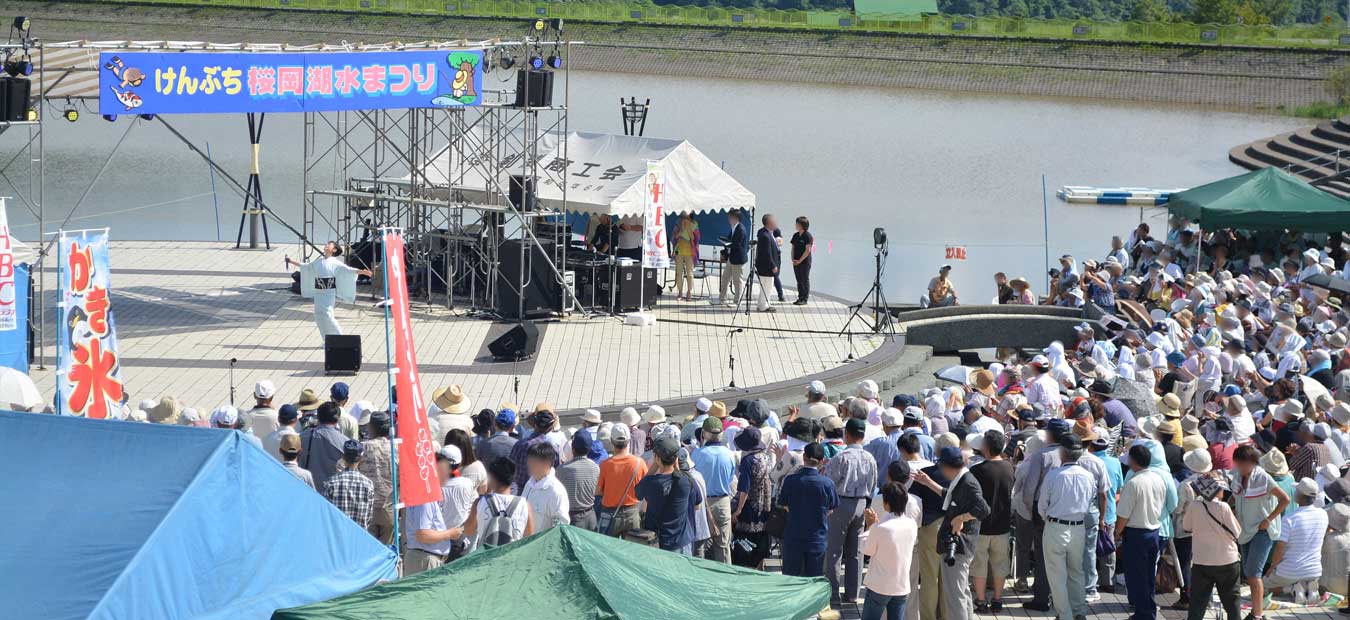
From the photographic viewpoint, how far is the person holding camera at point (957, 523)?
29.3 ft

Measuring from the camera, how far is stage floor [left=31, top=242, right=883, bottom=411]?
15320 mm

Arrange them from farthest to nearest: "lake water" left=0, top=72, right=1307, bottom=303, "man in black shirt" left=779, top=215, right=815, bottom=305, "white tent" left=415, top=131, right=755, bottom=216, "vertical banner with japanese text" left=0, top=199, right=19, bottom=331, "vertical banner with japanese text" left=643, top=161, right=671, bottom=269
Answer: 1. "lake water" left=0, top=72, right=1307, bottom=303
2. "man in black shirt" left=779, top=215, right=815, bottom=305
3. "white tent" left=415, top=131, right=755, bottom=216
4. "vertical banner with japanese text" left=643, top=161, right=671, bottom=269
5. "vertical banner with japanese text" left=0, top=199, right=19, bottom=331

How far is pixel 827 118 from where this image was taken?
56.2 metres

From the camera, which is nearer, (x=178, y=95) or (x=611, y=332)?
(x=178, y=95)

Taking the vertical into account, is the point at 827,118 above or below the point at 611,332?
above

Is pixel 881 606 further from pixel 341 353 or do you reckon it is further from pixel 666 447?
pixel 341 353

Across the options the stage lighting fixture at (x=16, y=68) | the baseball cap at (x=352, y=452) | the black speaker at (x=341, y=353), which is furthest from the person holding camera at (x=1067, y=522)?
the stage lighting fixture at (x=16, y=68)

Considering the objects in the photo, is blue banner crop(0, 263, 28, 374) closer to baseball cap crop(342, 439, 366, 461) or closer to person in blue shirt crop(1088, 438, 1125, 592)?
baseball cap crop(342, 439, 366, 461)

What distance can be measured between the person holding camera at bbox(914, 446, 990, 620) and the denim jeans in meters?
0.45

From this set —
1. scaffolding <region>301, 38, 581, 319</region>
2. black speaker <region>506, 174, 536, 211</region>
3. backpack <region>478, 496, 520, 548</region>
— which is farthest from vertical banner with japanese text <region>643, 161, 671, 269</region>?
backpack <region>478, 496, 520, 548</region>

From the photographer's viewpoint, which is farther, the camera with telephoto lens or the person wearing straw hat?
the person wearing straw hat

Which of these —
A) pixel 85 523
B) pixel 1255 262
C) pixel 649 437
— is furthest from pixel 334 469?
pixel 1255 262

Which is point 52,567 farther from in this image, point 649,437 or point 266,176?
point 266,176

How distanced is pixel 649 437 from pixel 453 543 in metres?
2.22
